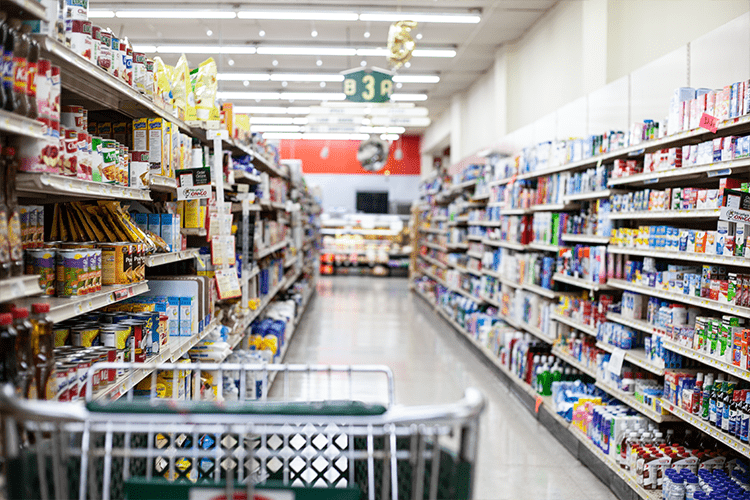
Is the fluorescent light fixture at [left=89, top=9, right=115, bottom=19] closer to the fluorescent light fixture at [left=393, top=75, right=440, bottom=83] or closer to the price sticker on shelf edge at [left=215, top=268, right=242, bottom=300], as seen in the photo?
the fluorescent light fixture at [left=393, top=75, right=440, bottom=83]

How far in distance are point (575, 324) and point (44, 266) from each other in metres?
4.11

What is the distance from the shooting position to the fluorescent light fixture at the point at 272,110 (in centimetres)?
1532

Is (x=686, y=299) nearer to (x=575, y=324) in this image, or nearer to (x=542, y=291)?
(x=575, y=324)

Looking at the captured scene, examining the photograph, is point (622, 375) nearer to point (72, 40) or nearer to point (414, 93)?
point (72, 40)

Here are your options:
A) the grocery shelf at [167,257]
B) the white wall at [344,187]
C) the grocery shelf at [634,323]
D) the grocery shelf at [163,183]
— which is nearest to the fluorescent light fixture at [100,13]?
the grocery shelf at [167,257]

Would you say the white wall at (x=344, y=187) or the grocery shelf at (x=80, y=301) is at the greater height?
the white wall at (x=344, y=187)

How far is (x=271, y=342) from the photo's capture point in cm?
609

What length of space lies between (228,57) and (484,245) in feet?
19.5

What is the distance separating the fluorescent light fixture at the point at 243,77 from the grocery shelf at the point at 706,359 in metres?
10.3

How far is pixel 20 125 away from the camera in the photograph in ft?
5.58

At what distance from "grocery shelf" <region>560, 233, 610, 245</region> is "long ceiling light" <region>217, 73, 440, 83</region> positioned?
723 centimetres

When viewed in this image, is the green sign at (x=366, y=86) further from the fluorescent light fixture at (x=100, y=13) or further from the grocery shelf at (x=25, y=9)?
the grocery shelf at (x=25, y=9)

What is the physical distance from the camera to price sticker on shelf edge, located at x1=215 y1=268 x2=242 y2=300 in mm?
3947

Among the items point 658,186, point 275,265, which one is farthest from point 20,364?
point 275,265
